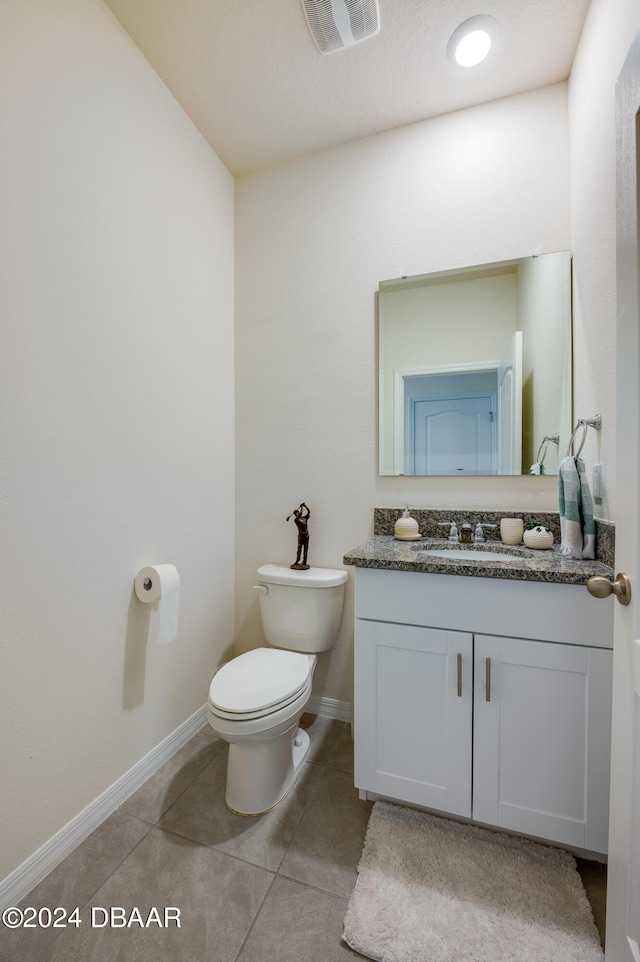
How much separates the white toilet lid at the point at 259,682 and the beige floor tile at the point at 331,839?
408 millimetres

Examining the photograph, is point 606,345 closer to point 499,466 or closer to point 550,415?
point 550,415

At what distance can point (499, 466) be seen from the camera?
65.9 inches

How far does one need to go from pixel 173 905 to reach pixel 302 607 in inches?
37.1

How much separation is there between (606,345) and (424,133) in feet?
4.23

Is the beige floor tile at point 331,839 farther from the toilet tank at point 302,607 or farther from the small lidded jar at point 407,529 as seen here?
the small lidded jar at point 407,529

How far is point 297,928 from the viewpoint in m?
1.01

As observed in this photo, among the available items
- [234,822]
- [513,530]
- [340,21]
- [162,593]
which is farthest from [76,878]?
[340,21]

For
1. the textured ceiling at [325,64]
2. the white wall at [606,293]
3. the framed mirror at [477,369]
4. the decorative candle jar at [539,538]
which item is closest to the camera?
the white wall at [606,293]

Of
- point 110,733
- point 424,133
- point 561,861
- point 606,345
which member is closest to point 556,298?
point 606,345

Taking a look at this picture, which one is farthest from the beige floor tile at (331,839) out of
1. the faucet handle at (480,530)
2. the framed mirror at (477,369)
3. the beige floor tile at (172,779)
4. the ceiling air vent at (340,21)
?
the ceiling air vent at (340,21)

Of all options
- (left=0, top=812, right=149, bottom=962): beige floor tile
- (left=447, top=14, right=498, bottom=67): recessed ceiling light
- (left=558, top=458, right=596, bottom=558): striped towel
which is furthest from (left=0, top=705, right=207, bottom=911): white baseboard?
(left=447, top=14, right=498, bottom=67): recessed ceiling light

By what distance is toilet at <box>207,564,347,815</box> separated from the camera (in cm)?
129

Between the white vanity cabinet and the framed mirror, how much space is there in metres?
0.65

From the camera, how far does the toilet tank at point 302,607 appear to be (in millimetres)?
1730
